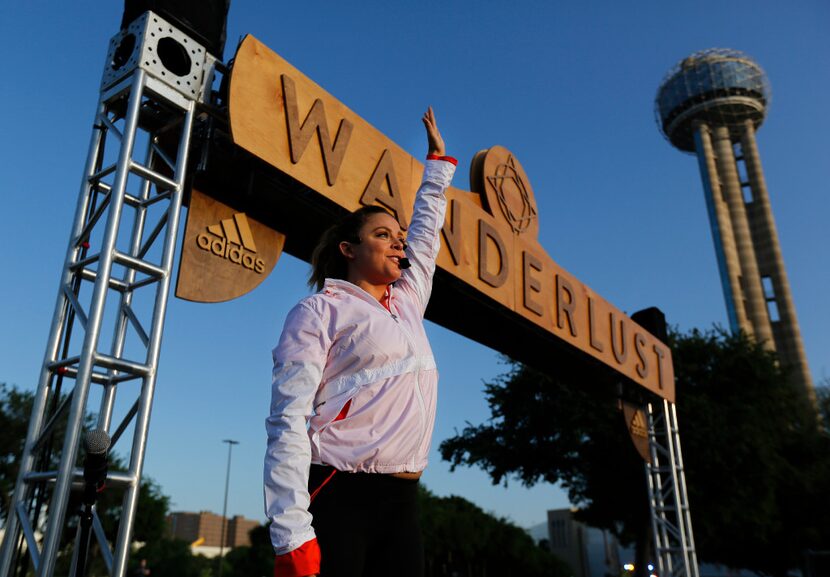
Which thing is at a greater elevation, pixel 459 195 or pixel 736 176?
pixel 736 176

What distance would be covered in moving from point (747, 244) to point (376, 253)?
186 feet

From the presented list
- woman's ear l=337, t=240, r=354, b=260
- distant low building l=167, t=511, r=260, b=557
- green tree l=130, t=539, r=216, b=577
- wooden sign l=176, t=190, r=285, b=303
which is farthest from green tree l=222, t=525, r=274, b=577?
distant low building l=167, t=511, r=260, b=557

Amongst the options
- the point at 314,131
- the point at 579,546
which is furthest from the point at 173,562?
the point at 314,131

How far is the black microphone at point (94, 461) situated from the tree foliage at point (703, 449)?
14362 millimetres

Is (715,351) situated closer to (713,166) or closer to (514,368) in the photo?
(514,368)

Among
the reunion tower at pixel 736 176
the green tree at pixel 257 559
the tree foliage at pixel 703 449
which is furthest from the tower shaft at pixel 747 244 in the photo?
the green tree at pixel 257 559

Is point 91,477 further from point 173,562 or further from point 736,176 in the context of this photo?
point 736,176

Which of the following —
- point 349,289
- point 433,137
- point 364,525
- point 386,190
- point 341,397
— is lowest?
point 364,525

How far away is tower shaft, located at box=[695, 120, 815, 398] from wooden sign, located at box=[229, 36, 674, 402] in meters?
45.0

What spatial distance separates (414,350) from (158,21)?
3359 millimetres

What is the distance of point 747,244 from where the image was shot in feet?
170

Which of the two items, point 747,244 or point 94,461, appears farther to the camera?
point 747,244

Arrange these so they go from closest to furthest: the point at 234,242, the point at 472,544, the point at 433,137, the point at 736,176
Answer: the point at 433,137
the point at 234,242
the point at 472,544
the point at 736,176

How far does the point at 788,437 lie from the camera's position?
21.4 metres
